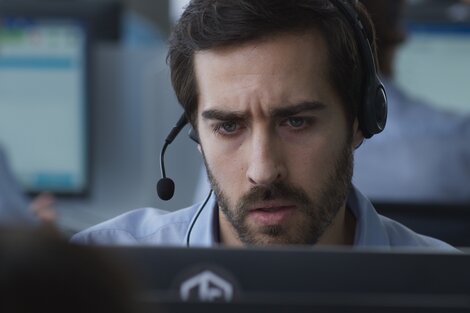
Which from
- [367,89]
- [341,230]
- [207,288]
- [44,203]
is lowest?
[44,203]

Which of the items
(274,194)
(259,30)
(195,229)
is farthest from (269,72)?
(195,229)

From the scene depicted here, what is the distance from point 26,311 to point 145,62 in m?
3.17

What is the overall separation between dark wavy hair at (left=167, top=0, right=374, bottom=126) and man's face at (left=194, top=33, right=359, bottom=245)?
16 mm

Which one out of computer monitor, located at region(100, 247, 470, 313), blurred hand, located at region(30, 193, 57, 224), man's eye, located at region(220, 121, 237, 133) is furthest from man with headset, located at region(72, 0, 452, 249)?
blurred hand, located at region(30, 193, 57, 224)

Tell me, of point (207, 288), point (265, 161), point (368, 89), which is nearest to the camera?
point (207, 288)

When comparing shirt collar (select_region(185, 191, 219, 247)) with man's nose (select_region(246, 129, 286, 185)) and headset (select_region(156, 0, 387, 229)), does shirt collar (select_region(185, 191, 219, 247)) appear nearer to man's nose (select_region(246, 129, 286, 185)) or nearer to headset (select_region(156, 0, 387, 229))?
headset (select_region(156, 0, 387, 229))

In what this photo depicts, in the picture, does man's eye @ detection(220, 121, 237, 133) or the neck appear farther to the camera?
the neck

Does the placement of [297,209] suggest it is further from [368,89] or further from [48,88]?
[48,88]

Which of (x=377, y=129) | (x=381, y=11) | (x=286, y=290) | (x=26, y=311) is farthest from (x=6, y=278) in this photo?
(x=381, y=11)

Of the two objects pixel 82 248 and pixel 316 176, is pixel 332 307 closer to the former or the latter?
pixel 82 248

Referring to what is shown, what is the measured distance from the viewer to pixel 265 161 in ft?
4.92

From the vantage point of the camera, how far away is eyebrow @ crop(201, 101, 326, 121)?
1529 mm

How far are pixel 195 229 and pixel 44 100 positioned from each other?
6.65ft

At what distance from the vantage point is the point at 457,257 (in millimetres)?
945
